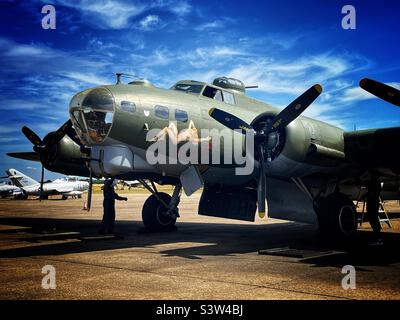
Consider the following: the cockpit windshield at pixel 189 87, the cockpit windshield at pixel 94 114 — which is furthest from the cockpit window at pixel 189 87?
the cockpit windshield at pixel 94 114

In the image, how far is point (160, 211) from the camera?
1595cm

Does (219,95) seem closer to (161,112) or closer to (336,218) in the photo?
(161,112)

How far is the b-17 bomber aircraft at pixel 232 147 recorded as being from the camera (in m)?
11.4

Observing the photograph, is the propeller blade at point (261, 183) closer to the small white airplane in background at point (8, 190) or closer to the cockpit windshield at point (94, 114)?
the cockpit windshield at point (94, 114)

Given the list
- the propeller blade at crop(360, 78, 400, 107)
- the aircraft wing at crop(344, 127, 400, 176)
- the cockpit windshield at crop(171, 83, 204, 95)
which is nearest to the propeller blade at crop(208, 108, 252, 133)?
the cockpit windshield at crop(171, 83, 204, 95)

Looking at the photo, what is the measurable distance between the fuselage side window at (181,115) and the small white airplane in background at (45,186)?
45523 mm

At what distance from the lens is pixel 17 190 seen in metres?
63.8

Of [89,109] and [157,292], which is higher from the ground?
[89,109]

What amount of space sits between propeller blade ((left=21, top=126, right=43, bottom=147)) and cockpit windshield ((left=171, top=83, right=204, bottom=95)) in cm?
692

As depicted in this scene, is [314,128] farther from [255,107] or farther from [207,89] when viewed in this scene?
[207,89]
